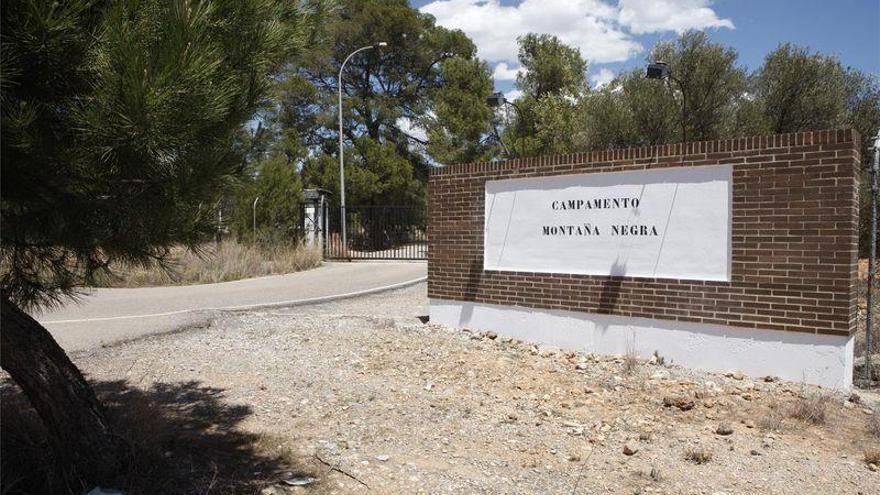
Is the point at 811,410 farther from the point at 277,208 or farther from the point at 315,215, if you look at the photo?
the point at 315,215

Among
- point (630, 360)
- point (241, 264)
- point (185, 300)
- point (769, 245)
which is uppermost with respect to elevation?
point (769, 245)

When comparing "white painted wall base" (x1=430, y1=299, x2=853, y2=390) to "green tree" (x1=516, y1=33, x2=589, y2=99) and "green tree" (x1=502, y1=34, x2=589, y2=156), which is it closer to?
"green tree" (x1=502, y1=34, x2=589, y2=156)

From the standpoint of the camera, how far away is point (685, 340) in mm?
6891

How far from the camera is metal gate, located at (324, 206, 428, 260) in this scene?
2223 centimetres

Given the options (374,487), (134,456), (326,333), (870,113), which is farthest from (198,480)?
(870,113)

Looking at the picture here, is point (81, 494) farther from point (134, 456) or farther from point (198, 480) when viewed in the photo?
point (198, 480)

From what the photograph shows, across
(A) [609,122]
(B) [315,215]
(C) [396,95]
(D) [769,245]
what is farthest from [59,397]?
(C) [396,95]

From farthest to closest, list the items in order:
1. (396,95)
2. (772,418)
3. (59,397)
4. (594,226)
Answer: (396,95), (594,226), (772,418), (59,397)

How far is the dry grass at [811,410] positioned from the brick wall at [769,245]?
30.7 inches

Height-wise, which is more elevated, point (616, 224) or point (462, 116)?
point (462, 116)

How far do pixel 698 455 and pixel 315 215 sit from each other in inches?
748

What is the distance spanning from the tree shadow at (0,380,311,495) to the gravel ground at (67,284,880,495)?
0.06 meters

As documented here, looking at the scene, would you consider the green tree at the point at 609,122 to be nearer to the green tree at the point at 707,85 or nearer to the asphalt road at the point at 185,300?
the green tree at the point at 707,85

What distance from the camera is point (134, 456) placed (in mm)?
3756
